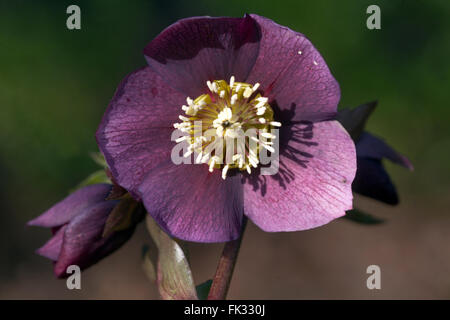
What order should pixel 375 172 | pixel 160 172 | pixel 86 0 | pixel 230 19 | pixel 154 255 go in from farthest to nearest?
pixel 86 0 < pixel 154 255 < pixel 375 172 < pixel 160 172 < pixel 230 19

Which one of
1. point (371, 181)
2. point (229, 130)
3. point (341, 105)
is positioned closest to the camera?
point (229, 130)

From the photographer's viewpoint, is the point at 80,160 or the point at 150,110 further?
the point at 80,160

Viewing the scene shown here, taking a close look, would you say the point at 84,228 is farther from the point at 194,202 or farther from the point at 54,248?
the point at 194,202

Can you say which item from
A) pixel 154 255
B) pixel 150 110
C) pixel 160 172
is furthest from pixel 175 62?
pixel 154 255

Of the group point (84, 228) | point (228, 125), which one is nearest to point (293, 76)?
point (228, 125)

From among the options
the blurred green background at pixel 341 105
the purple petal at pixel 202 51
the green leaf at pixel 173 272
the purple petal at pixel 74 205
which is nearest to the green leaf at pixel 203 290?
the green leaf at pixel 173 272

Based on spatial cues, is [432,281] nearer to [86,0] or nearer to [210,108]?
[210,108]

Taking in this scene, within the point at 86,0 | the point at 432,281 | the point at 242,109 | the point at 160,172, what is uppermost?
the point at 86,0
